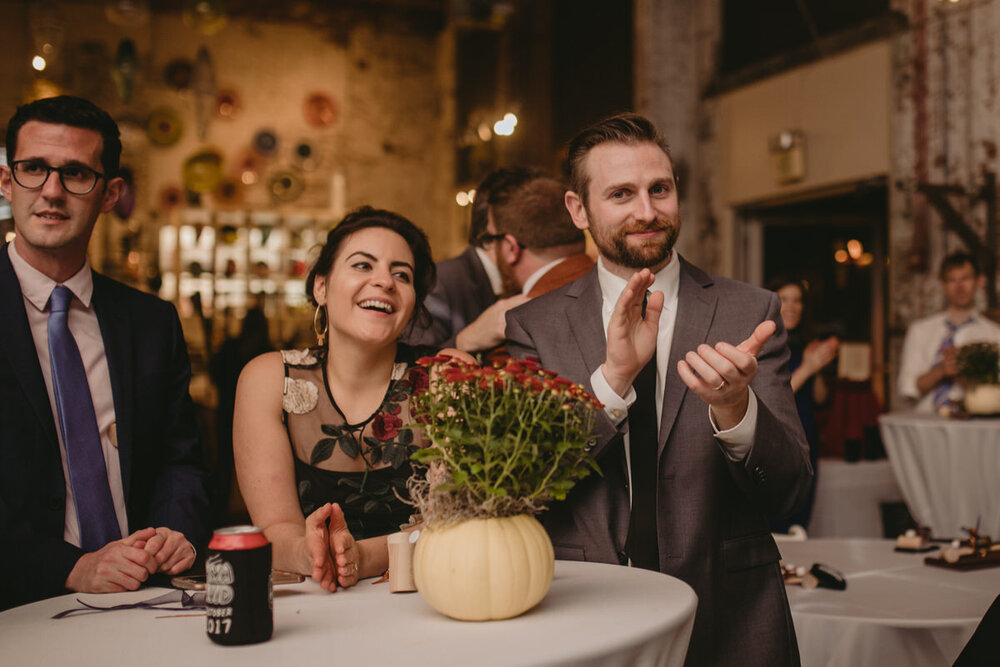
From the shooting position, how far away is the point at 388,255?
2.09 metres

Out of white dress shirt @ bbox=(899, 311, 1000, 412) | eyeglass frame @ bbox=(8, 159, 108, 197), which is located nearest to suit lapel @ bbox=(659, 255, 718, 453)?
eyeglass frame @ bbox=(8, 159, 108, 197)

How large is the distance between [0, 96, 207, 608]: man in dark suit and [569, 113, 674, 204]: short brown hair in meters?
1.05

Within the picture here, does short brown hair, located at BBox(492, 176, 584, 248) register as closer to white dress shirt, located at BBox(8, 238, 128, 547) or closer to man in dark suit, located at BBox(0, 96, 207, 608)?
man in dark suit, located at BBox(0, 96, 207, 608)

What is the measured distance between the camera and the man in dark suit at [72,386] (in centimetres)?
182

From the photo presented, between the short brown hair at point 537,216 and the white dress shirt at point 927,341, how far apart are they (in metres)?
3.49

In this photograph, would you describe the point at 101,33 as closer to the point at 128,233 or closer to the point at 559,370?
the point at 128,233

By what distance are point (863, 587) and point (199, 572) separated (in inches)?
70.8

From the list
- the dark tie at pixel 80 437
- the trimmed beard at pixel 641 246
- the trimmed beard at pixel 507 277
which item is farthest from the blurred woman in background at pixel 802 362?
the dark tie at pixel 80 437

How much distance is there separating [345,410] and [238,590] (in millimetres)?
833

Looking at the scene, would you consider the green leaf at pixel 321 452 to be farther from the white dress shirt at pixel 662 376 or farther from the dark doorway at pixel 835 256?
the dark doorway at pixel 835 256

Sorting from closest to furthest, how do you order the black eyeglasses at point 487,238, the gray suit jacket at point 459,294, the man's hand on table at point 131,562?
1. the man's hand on table at point 131,562
2. the black eyeglasses at point 487,238
3. the gray suit jacket at point 459,294

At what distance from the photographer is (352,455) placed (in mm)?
1990

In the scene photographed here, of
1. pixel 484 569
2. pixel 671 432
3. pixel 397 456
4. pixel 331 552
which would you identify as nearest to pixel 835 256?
pixel 671 432

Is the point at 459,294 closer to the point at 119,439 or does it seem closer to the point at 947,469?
the point at 119,439
